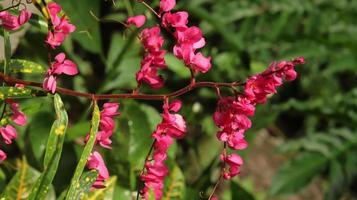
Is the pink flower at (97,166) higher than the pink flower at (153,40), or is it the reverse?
the pink flower at (153,40)

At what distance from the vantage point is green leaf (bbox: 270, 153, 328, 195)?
7.72 ft

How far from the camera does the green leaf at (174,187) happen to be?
1187 millimetres

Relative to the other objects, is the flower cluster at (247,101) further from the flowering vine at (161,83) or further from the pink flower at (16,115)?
the pink flower at (16,115)

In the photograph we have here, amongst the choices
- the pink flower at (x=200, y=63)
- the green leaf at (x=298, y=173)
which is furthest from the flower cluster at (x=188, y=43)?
the green leaf at (x=298, y=173)

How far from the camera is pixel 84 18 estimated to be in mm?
1428

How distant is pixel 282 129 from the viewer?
3215 millimetres

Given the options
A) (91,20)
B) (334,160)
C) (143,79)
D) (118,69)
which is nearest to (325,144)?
(334,160)

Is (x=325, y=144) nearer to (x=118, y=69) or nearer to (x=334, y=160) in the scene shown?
(x=334, y=160)

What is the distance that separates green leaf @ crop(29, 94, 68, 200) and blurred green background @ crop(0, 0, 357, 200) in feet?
1.04

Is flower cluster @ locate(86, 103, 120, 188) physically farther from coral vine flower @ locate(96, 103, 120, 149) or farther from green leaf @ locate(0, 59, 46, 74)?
green leaf @ locate(0, 59, 46, 74)

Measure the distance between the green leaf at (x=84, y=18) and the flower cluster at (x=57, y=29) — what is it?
403 mm

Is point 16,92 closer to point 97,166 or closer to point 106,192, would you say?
point 97,166

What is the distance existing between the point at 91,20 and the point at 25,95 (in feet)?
2.07

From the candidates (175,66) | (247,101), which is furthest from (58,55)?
(175,66)
